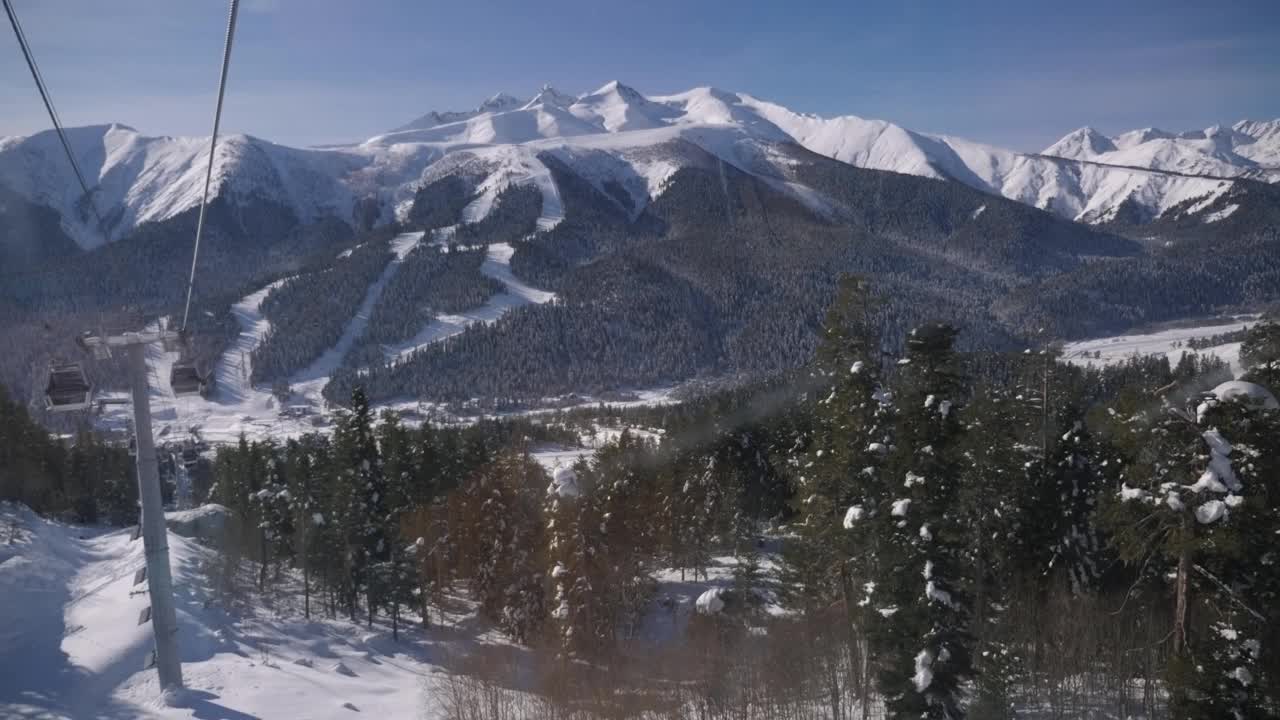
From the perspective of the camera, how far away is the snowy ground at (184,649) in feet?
55.5

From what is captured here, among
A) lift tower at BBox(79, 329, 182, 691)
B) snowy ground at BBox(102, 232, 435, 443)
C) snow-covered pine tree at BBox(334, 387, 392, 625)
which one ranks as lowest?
snowy ground at BBox(102, 232, 435, 443)

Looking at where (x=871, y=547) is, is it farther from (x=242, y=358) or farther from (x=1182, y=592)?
(x=242, y=358)

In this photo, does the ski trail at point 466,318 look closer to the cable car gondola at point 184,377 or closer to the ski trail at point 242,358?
the ski trail at point 242,358

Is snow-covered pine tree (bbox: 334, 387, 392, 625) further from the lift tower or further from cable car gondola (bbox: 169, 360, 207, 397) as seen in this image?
the lift tower

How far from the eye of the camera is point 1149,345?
158m

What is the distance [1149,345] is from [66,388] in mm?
181713

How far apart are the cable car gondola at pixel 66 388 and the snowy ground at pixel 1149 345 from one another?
138 metres

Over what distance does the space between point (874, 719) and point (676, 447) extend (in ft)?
105

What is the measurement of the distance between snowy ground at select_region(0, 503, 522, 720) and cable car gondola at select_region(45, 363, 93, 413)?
241 inches

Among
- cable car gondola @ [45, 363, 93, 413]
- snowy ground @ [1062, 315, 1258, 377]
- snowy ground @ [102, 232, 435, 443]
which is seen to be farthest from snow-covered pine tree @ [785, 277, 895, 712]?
snowy ground @ [1062, 315, 1258, 377]

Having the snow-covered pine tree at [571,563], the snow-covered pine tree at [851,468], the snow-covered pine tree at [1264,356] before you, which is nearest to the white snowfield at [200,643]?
the snow-covered pine tree at [571,563]

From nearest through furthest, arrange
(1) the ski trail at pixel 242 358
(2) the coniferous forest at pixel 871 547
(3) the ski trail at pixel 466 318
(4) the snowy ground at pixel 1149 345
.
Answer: (2) the coniferous forest at pixel 871 547
(4) the snowy ground at pixel 1149 345
(1) the ski trail at pixel 242 358
(3) the ski trail at pixel 466 318

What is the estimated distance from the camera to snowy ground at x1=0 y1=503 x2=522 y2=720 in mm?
16906

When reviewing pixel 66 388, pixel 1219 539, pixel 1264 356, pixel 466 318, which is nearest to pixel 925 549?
pixel 1219 539
